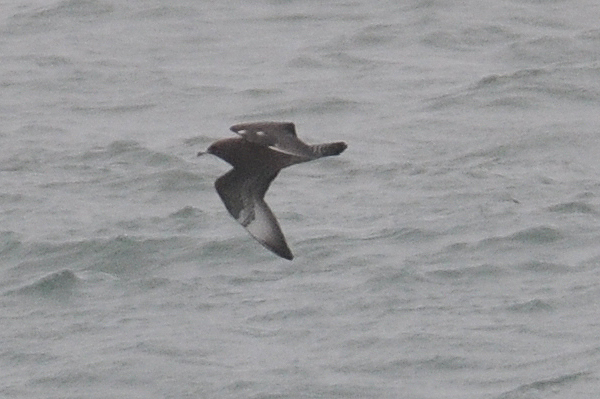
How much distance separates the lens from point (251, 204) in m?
12.1

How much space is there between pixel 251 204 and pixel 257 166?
294 mm

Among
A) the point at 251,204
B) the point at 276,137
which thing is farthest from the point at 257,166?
the point at 276,137

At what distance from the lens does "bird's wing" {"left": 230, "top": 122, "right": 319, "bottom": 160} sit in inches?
444

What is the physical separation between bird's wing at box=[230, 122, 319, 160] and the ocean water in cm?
300

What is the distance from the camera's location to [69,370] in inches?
581

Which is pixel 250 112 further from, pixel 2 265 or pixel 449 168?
pixel 2 265

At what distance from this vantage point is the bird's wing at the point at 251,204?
1202 cm

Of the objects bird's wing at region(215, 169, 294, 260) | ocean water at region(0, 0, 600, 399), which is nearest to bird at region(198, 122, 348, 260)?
bird's wing at region(215, 169, 294, 260)

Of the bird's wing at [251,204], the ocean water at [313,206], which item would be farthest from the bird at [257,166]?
the ocean water at [313,206]

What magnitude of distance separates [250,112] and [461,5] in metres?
4.88

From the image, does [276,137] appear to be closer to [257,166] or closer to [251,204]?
[257,166]

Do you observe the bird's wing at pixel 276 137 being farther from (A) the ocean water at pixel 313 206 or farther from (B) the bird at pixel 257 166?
(A) the ocean water at pixel 313 206

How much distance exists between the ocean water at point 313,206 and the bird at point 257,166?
92.1 inches

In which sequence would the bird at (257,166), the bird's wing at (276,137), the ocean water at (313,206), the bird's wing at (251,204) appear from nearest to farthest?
the bird's wing at (276,137) < the bird at (257,166) < the bird's wing at (251,204) < the ocean water at (313,206)
